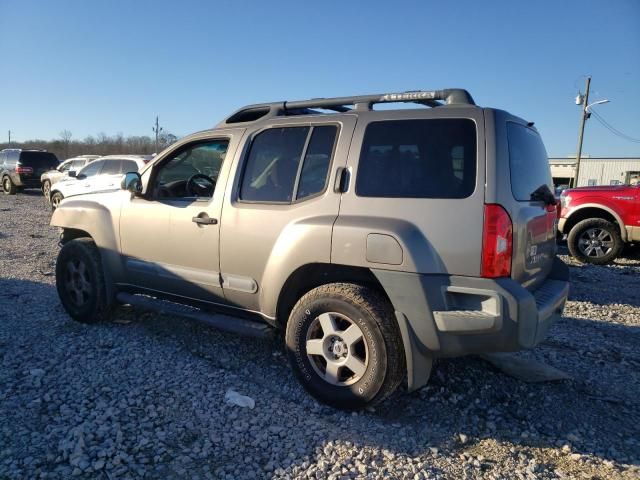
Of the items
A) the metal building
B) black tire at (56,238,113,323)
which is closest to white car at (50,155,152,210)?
black tire at (56,238,113,323)

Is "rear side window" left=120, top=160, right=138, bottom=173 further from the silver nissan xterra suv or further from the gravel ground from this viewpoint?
the silver nissan xterra suv

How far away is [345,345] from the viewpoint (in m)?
3.14

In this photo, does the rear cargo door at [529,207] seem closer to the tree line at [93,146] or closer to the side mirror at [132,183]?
the side mirror at [132,183]

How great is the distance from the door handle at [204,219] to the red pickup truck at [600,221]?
718 cm

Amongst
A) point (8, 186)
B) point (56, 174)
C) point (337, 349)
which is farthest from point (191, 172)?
point (8, 186)

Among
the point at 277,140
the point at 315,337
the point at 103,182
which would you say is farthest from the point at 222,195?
the point at 103,182

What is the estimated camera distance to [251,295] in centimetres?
358

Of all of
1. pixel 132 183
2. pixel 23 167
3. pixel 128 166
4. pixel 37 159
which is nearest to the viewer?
pixel 132 183

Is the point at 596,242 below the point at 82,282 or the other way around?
the other way around

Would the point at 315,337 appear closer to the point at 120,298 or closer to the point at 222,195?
the point at 222,195

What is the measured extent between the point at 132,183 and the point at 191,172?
0.54 metres

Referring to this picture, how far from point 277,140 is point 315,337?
1.49 meters

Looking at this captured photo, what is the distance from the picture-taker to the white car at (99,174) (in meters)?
12.8

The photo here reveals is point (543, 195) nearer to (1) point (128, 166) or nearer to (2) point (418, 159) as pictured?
(2) point (418, 159)
